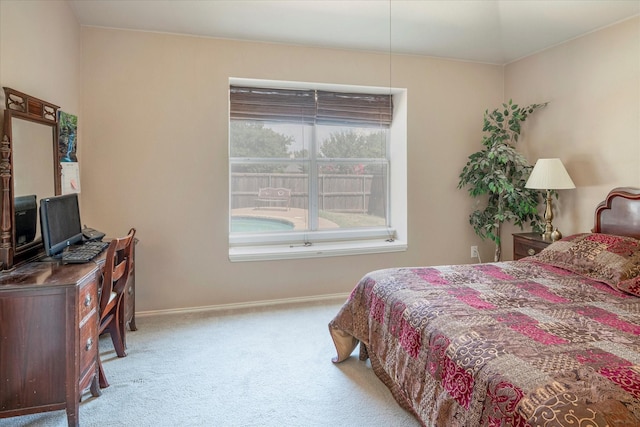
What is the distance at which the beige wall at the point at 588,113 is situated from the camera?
277 centimetres

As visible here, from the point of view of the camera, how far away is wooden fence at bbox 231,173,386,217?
11.7ft

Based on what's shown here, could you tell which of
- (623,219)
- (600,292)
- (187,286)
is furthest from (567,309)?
(187,286)

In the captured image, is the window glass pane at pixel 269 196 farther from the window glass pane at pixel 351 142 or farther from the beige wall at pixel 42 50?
the beige wall at pixel 42 50

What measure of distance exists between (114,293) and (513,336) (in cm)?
221

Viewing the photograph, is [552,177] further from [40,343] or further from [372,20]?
[40,343]

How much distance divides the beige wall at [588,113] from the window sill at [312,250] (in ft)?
5.49

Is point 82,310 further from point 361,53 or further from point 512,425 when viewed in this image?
point 361,53

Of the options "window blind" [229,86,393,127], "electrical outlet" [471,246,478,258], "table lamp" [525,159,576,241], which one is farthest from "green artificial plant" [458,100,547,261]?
"window blind" [229,86,393,127]

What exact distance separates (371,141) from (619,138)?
2152mm

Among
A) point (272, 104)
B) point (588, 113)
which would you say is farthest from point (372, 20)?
point (588, 113)

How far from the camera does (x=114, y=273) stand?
2.05 metres

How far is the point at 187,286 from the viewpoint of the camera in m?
3.21

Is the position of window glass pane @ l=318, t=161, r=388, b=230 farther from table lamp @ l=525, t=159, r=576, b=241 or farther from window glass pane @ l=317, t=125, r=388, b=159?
table lamp @ l=525, t=159, r=576, b=241

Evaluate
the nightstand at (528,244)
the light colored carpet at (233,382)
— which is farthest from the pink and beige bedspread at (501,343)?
the nightstand at (528,244)
